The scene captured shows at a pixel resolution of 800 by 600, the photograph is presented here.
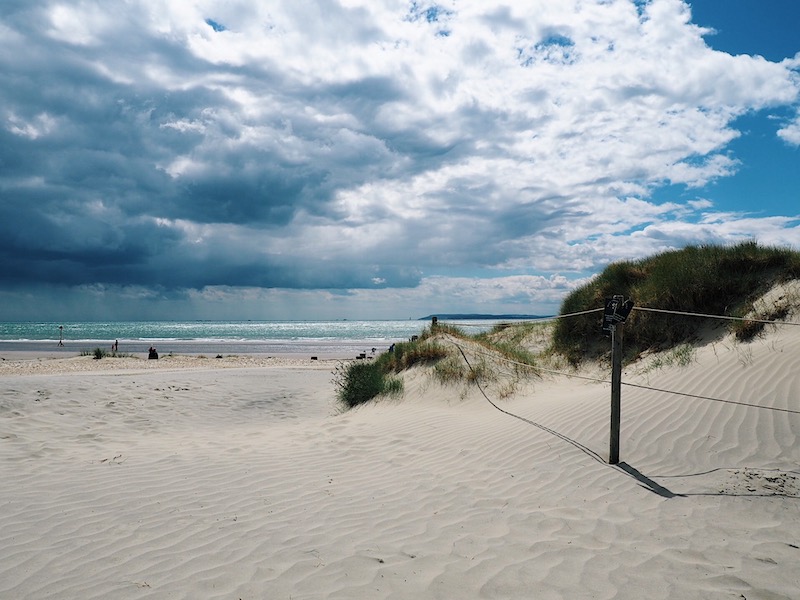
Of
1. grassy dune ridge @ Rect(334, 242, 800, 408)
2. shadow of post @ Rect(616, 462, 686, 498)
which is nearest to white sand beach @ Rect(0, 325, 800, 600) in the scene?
shadow of post @ Rect(616, 462, 686, 498)

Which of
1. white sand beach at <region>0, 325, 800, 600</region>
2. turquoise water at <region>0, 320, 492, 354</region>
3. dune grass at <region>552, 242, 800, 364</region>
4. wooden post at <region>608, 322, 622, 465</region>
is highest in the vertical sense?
dune grass at <region>552, 242, 800, 364</region>

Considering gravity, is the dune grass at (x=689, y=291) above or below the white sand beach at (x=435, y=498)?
above

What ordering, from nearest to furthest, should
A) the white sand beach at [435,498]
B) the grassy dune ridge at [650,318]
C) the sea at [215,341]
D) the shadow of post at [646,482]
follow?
the white sand beach at [435,498] < the shadow of post at [646,482] < the grassy dune ridge at [650,318] < the sea at [215,341]

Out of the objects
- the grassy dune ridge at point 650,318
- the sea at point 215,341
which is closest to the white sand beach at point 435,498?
the grassy dune ridge at point 650,318

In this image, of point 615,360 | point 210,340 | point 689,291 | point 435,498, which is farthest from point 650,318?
point 210,340

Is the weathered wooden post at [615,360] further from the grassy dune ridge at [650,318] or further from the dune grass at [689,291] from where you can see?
the dune grass at [689,291]

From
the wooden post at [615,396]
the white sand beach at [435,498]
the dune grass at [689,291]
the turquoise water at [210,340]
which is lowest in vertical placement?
the turquoise water at [210,340]

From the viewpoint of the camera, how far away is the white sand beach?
3494 mm

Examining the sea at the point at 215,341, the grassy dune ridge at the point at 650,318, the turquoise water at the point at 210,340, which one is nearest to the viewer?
the grassy dune ridge at the point at 650,318

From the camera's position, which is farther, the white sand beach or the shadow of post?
the shadow of post

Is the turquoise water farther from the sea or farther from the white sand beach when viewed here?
the white sand beach

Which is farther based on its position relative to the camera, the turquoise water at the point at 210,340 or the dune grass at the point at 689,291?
the turquoise water at the point at 210,340

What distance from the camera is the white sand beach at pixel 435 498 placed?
3.49 metres

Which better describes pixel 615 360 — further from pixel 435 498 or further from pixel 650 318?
pixel 650 318
